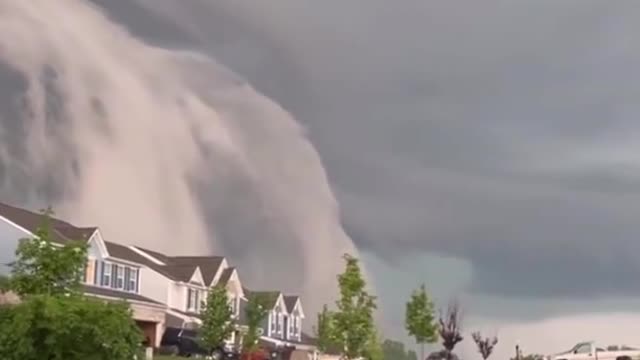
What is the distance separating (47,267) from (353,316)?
3467 cm

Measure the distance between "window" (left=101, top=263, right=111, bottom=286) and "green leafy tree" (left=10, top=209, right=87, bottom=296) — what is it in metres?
50.6

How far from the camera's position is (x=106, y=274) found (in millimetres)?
85750

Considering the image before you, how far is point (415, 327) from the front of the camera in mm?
74562

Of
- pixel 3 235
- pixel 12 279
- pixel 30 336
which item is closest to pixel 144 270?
pixel 3 235

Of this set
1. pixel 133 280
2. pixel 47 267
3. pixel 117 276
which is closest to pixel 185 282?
pixel 133 280

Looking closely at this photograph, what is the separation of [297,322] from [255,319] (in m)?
37.7

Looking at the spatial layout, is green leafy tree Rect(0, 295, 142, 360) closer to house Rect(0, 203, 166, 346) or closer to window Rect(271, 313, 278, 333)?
house Rect(0, 203, 166, 346)

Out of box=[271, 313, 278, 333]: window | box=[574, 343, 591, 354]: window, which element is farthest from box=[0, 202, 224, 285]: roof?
box=[574, 343, 591, 354]: window

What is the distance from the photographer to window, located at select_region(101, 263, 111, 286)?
8525 cm

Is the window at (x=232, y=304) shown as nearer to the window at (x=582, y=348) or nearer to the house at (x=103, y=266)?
the house at (x=103, y=266)

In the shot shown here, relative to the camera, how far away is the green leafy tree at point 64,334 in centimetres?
2886

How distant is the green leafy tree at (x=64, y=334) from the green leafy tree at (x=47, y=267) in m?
3.95

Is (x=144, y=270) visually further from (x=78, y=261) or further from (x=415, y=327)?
(x=78, y=261)

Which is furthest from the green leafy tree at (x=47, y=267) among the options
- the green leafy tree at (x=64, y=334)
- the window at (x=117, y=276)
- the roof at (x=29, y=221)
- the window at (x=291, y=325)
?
the window at (x=291, y=325)
